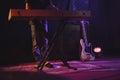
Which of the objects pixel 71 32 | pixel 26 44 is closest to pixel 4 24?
pixel 26 44

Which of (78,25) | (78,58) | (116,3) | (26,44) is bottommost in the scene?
(78,58)

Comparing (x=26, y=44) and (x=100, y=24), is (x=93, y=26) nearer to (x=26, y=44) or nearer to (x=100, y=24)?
(x=100, y=24)

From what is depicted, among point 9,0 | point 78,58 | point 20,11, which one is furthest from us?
point 78,58

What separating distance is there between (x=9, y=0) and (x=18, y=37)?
2.04 ft

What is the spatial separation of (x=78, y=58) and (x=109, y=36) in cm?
88

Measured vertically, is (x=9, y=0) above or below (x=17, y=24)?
above

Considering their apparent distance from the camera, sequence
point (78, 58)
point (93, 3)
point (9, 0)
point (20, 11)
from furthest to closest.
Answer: point (93, 3) < point (78, 58) < point (9, 0) < point (20, 11)

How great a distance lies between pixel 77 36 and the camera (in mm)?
4508

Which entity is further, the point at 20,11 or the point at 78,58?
the point at 78,58

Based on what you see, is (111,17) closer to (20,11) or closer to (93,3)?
(93,3)

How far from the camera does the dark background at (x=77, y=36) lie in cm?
413

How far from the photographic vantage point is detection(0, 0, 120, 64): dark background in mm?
4133

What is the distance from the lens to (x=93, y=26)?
4.86 m

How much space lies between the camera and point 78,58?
446cm
